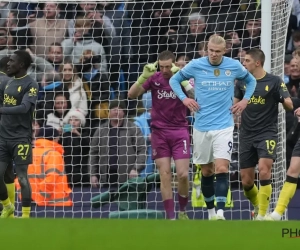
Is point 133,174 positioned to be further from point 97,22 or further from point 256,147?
point 256,147

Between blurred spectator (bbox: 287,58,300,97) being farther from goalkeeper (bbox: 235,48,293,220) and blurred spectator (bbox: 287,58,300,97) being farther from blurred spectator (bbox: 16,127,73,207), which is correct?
blurred spectator (bbox: 16,127,73,207)

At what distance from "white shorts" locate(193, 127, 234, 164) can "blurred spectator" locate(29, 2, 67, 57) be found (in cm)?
448

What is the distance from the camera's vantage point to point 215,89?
12.3 metres

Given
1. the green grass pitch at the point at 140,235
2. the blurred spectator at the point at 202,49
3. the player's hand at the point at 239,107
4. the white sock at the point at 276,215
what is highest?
the blurred spectator at the point at 202,49

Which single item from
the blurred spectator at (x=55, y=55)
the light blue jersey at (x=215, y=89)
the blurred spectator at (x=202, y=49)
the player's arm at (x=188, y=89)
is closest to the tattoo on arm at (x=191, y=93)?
the player's arm at (x=188, y=89)

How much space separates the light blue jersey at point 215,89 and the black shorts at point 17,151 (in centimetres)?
185

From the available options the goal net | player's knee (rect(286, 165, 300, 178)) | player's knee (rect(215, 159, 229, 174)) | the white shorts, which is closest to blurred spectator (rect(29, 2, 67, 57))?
the goal net

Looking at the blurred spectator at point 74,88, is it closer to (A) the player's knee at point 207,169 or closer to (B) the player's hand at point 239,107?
(A) the player's knee at point 207,169

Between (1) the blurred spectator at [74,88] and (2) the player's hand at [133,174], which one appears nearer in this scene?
(2) the player's hand at [133,174]

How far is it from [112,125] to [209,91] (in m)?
3.27

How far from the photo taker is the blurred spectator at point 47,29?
16.4 metres

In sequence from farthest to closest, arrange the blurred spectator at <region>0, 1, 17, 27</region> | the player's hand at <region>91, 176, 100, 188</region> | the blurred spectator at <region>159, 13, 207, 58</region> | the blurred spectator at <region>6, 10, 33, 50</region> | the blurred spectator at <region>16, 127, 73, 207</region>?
the blurred spectator at <region>0, 1, 17, 27</region>
the blurred spectator at <region>6, 10, 33, 50</region>
the blurred spectator at <region>159, 13, 207, 58</region>
the player's hand at <region>91, 176, 100, 188</region>
the blurred spectator at <region>16, 127, 73, 207</region>

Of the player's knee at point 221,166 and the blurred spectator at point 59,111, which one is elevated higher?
the blurred spectator at point 59,111

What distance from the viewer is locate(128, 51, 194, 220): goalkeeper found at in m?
13.2
